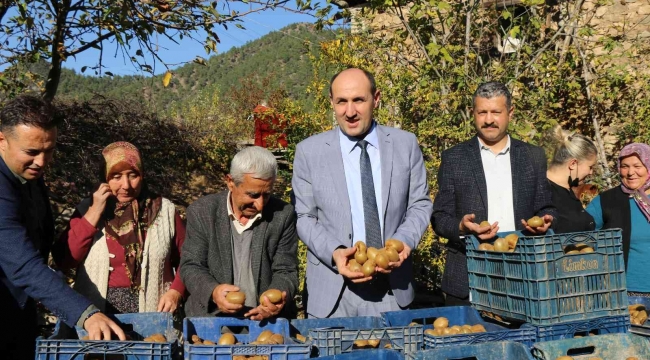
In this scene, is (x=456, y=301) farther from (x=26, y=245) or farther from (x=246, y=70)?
(x=246, y=70)

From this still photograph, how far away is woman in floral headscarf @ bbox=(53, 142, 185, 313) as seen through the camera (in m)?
3.20

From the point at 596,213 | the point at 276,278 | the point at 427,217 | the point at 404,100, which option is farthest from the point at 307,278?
the point at 404,100

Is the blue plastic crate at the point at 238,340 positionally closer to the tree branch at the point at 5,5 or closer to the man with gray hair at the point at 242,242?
the man with gray hair at the point at 242,242

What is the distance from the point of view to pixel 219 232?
3.27 m

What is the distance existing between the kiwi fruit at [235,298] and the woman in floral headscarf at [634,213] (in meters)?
2.51

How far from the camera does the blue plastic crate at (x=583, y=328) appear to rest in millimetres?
2758

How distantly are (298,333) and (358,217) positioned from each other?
0.69m

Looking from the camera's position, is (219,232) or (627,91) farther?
(627,91)

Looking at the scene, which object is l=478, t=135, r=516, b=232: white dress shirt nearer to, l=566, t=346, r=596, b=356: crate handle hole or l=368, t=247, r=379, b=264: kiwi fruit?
l=566, t=346, r=596, b=356: crate handle hole

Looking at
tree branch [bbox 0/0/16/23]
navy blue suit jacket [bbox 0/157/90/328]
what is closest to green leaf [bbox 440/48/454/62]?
tree branch [bbox 0/0/16/23]

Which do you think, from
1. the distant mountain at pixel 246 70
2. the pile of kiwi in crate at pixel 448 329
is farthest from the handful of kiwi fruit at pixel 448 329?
the distant mountain at pixel 246 70

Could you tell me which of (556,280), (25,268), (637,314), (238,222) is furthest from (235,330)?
(637,314)

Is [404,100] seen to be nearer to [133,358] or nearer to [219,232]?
[219,232]

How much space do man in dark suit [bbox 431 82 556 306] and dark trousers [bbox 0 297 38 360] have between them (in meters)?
2.13
